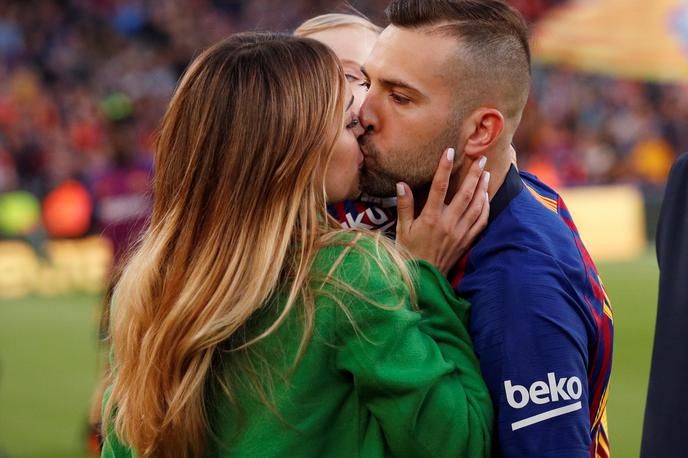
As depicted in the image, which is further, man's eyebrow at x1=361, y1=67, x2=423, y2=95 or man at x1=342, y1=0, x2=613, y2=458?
man's eyebrow at x1=361, y1=67, x2=423, y2=95

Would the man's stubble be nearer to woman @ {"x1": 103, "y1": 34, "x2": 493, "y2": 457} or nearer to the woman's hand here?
the woman's hand

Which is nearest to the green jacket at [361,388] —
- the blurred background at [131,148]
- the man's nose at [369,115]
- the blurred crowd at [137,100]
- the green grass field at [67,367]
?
the man's nose at [369,115]

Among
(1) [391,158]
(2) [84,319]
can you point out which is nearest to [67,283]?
(2) [84,319]

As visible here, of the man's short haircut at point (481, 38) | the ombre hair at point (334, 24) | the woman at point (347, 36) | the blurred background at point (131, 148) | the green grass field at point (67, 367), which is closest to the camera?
the man's short haircut at point (481, 38)

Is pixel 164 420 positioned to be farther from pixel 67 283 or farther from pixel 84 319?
pixel 67 283

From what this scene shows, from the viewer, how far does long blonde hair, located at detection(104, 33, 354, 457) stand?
7.18 feet

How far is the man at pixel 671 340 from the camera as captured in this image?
2244 mm

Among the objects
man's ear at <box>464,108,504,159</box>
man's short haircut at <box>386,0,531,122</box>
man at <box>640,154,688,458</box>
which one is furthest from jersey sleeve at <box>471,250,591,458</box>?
man's short haircut at <box>386,0,531,122</box>

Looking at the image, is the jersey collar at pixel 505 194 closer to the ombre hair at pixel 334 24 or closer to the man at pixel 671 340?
the man at pixel 671 340

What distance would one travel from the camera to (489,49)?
8.62ft

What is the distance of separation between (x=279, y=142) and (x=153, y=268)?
411mm

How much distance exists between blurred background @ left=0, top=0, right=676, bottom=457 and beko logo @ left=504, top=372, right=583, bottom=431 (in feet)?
12.4

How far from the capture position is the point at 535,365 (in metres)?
2.29

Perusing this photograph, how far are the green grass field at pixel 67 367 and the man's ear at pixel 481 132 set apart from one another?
4240 millimetres
